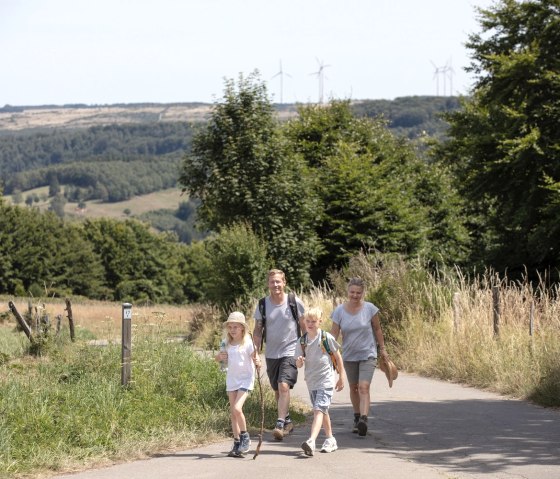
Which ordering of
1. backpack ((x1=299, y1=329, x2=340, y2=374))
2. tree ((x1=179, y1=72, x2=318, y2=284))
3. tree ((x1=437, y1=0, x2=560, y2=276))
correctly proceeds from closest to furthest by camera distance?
backpack ((x1=299, y1=329, x2=340, y2=374))
tree ((x1=437, y1=0, x2=560, y2=276))
tree ((x1=179, y1=72, x2=318, y2=284))

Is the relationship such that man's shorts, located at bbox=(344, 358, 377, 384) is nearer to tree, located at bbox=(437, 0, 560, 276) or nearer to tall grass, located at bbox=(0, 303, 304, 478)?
tall grass, located at bbox=(0, 303, 304, 478)

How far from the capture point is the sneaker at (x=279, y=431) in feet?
35.3

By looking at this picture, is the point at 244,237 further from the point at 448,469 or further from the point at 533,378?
the point at 448,469

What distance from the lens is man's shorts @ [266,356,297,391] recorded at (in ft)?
36.6

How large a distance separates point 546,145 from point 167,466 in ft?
78.7

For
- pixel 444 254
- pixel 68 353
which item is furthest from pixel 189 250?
pixel 68 353

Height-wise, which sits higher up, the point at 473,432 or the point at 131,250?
the point at 473,432

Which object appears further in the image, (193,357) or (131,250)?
(131,250)

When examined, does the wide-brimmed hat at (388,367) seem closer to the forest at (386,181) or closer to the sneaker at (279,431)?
the sneaker at (279,431)

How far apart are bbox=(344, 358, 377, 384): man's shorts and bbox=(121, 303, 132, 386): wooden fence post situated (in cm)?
251

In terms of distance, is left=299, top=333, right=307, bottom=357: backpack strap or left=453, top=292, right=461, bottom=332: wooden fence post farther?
left=453, top=292, right=461, bottom=332: wooden fence post

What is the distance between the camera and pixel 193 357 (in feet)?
44.8

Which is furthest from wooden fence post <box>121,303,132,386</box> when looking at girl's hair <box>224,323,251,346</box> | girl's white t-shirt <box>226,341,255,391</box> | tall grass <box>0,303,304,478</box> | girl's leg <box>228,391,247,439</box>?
girl's leg <box>228,391,247,439</box>

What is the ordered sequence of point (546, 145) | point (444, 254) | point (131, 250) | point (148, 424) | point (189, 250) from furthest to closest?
point (189, 250)
point (131, 250)
point (444, 254)
point (546, 145)
point (148, 424)
